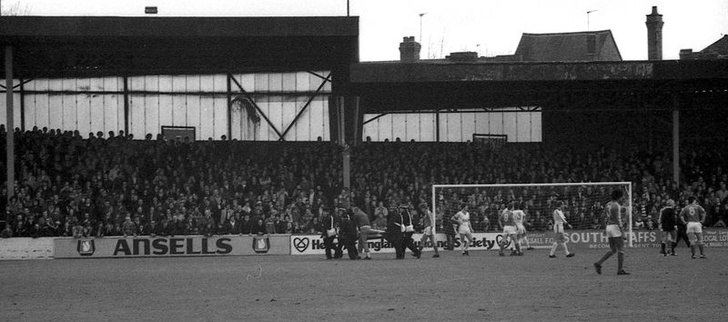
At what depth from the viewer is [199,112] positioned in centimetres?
4853

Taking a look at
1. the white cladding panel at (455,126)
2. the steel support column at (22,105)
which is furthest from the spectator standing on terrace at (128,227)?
the white cladding panel at (455,126)

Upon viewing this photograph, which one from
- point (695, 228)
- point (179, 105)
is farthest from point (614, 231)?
point (179, 105)

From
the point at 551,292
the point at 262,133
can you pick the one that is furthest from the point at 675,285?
the point at 262,133

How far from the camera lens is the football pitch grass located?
14.5 meters

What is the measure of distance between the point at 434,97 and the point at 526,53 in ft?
94.5

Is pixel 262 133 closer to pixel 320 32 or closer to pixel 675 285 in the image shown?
pixel 320 32

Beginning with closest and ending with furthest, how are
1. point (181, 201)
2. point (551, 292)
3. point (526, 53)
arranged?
point (551, 292) → point (181, 201) → point (526, 53)

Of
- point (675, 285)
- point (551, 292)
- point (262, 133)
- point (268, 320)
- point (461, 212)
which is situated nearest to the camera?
point (268, 320)

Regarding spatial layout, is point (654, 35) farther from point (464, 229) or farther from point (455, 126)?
point (464, 229)

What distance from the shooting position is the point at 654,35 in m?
48.8

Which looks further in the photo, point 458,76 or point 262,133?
point 262,133

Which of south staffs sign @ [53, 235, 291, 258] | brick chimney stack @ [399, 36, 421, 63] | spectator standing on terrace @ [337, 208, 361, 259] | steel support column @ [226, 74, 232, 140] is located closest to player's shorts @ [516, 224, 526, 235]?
spectator standing on terrace @ [337, 208, 361, 259]

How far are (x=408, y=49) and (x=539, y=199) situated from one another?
43.3 feet

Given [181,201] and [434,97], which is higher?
[434,97]
